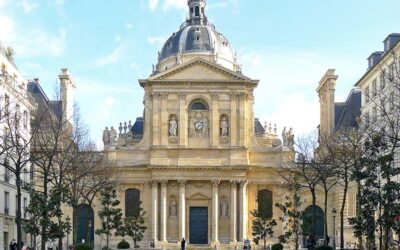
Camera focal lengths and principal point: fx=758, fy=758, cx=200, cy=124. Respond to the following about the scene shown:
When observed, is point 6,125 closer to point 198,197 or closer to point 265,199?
point 198,197

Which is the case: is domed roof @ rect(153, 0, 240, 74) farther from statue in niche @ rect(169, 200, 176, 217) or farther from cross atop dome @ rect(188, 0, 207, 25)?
statue in niche @ rect(169, 200, 176, 217)

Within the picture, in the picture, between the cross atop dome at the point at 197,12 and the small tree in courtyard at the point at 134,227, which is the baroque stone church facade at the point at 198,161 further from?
the cross atop dome at the point at 197,12

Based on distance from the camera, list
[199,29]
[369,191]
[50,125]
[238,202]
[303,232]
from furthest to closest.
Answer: [199,29], [238,202], [303,232], [50,125], [369,191]

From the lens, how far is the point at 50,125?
5450 centimetres

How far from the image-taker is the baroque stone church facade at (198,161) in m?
88.4

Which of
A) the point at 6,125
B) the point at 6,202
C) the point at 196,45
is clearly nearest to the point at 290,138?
the point at 196,45

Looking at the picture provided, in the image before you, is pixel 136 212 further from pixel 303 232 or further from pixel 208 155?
pixel 303 232

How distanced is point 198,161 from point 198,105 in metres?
6.72

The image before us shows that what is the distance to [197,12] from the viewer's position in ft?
391

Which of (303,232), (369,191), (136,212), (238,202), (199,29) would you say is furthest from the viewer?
(199,29)

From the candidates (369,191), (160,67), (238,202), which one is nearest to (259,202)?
(238,202)

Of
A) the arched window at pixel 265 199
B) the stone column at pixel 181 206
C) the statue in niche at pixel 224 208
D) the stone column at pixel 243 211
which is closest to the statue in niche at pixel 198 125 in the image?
the stone column at pixel 181 206

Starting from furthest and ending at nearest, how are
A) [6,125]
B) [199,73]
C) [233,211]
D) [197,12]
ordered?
[197,12]
[199,73]
[233,211]
[6,125]

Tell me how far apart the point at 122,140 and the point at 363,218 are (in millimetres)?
51631
